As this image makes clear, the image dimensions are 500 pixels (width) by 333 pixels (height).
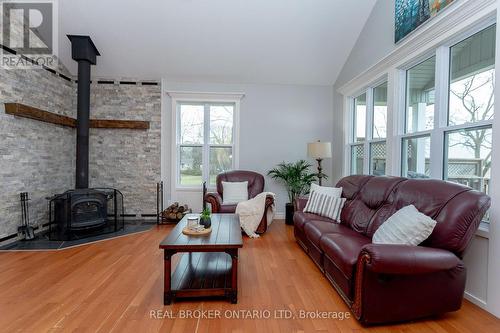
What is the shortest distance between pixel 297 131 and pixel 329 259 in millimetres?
3384

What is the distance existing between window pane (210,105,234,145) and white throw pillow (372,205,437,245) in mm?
3695

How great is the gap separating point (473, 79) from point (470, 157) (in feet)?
2.48

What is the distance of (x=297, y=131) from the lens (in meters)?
5.33

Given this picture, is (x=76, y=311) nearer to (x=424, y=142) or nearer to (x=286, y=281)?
(x=286, y=281)

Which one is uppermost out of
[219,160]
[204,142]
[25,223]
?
[204,142]

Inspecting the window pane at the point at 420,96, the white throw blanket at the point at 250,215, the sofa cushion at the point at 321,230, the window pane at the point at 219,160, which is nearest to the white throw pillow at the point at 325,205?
the sofa cushion at the point at 321,230

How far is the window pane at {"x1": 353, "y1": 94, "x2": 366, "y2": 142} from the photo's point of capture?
4.40 meters

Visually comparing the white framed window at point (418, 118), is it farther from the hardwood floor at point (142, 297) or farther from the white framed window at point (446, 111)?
the hardwood floor at point (142, 297)

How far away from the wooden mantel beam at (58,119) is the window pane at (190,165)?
0.93 m

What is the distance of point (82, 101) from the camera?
13.9 ft

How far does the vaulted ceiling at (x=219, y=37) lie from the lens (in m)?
3.89

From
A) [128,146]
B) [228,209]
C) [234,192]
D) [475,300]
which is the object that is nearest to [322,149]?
[234,192]

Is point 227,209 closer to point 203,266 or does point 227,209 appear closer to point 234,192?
point 234,192

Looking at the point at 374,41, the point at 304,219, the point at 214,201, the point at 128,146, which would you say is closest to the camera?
the point at 304,219
